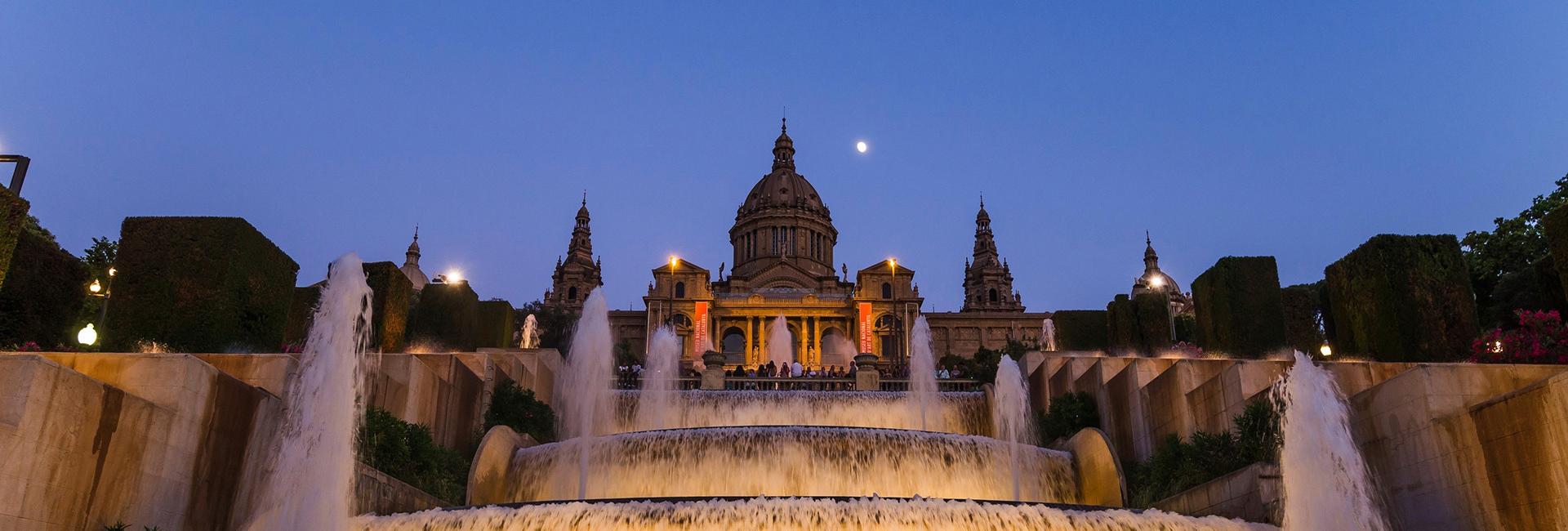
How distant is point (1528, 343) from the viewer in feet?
52.6

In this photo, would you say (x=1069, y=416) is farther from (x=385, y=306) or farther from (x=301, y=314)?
(x=301, y=314)

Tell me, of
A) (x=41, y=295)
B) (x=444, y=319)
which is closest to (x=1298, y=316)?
(x=444, y=319)

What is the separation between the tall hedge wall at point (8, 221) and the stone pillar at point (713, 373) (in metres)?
17.0

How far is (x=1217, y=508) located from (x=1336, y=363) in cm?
371

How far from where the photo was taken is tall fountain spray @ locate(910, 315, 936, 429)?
2072 cm

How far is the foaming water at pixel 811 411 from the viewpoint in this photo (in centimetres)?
2078

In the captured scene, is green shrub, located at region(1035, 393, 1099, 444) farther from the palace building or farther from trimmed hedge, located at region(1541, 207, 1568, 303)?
the palace building

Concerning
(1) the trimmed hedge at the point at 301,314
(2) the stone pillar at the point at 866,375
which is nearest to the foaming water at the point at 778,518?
(1) the trimmed hedge at the point at 301,314

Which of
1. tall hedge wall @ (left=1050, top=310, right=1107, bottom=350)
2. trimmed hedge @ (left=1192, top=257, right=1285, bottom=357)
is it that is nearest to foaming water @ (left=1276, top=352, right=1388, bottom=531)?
trimmed hedge @ (left=1192, top=257, right=1285, bottom=357)

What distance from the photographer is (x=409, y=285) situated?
75.9 feet

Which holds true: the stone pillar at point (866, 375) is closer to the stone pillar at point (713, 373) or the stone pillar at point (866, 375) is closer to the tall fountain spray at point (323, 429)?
the stone pillar at point (713, 373)

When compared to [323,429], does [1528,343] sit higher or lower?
higher

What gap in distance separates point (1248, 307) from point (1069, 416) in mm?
5446

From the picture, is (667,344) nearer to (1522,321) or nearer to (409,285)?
(409,285)
